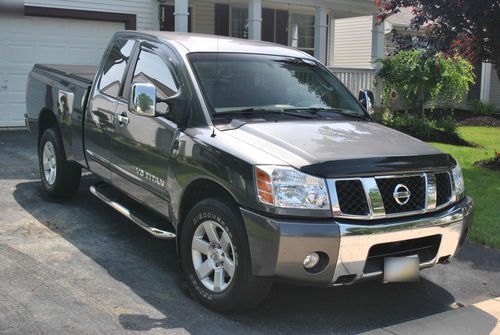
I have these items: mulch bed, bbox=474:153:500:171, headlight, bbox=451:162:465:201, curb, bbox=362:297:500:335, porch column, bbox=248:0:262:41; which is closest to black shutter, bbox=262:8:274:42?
porch column, bbox=248:0:262:41

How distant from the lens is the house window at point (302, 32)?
712 inches

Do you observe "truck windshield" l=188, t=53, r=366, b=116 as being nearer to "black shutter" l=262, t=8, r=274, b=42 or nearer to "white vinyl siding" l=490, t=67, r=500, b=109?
"black shutter" l=262, t=8, r=274, b=42

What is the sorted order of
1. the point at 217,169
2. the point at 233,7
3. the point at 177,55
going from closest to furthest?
the point at 217,169 < the point at 177,55 < the point at 233,7

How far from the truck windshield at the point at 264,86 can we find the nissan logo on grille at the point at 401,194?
1222 mm

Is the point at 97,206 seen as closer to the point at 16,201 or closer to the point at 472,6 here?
the point at 16,201

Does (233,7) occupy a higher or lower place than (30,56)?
higher

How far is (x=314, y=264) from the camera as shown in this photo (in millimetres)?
3600

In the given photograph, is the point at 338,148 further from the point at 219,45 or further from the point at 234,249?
the point at 219,45

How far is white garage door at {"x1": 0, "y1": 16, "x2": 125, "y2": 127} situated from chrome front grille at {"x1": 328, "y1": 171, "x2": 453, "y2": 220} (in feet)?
32.4

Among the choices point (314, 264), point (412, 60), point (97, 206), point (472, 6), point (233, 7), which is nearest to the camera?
point (314, 264)

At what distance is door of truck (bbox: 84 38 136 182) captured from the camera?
212 inches

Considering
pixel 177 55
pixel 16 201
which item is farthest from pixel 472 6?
pixel 16 201

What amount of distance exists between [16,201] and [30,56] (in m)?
6.27

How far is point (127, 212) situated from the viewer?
503cm
